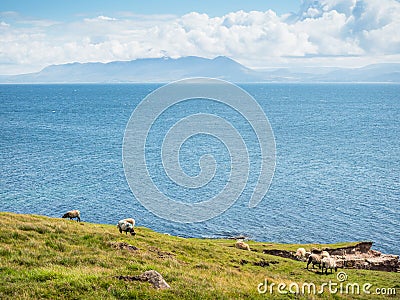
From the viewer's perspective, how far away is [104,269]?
20359 mm

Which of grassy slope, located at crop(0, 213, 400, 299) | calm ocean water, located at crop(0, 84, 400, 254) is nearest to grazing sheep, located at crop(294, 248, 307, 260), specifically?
grassy slope, located at crop(0, 213, 400, 299)

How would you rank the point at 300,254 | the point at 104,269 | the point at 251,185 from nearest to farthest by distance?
1. the point at 104,269
2. the point at 300,254
3. the point at 251,185

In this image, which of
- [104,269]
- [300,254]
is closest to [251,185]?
[300,254]

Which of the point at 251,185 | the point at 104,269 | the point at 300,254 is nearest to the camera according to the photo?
the point at 104,269

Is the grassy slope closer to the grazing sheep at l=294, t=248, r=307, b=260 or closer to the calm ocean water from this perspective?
the grazing sheep at l=294, t=248, r=307, b=260

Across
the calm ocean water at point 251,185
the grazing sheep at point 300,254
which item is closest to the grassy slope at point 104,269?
the grazing sheep at point 300,254

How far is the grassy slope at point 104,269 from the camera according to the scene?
1702 cm

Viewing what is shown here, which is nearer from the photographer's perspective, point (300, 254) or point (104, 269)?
point (104, 269)

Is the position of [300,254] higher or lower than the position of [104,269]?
lower

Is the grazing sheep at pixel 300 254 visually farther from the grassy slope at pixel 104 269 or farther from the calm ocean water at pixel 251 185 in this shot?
the calm ocean water at pixel 251 185

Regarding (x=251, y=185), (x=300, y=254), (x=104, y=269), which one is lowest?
(x=251, y=185)

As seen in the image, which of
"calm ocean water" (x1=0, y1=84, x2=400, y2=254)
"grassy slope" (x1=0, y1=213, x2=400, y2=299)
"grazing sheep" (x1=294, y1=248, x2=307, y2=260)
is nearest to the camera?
"grassy slope" (x1=0, y1=213, x2=400, y2=299)

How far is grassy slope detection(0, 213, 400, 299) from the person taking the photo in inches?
670

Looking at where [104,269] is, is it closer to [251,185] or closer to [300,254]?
[300,254]
